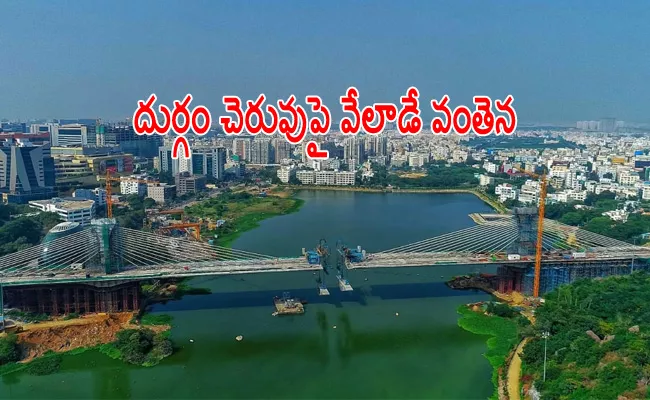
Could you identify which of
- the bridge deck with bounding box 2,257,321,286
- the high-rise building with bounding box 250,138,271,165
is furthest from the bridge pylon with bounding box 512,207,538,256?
the high-rise building with bounding box 250,138,271,165

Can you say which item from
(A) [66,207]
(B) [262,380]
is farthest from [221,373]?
(A) [66,207]

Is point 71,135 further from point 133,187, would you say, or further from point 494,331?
point 494,331

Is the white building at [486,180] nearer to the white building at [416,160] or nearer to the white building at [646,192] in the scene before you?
the white building at [646,192]

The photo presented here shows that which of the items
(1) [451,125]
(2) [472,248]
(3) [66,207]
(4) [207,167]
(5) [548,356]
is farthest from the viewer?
(4) [207,167]

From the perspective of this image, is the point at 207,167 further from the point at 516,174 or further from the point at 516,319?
the point at 516,319

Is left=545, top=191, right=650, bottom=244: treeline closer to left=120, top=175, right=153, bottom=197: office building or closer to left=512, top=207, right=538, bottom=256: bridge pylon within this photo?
left=512, top=207, right=538, bottom=256: bridge pylon

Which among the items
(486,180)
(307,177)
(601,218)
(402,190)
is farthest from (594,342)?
(307,177)
